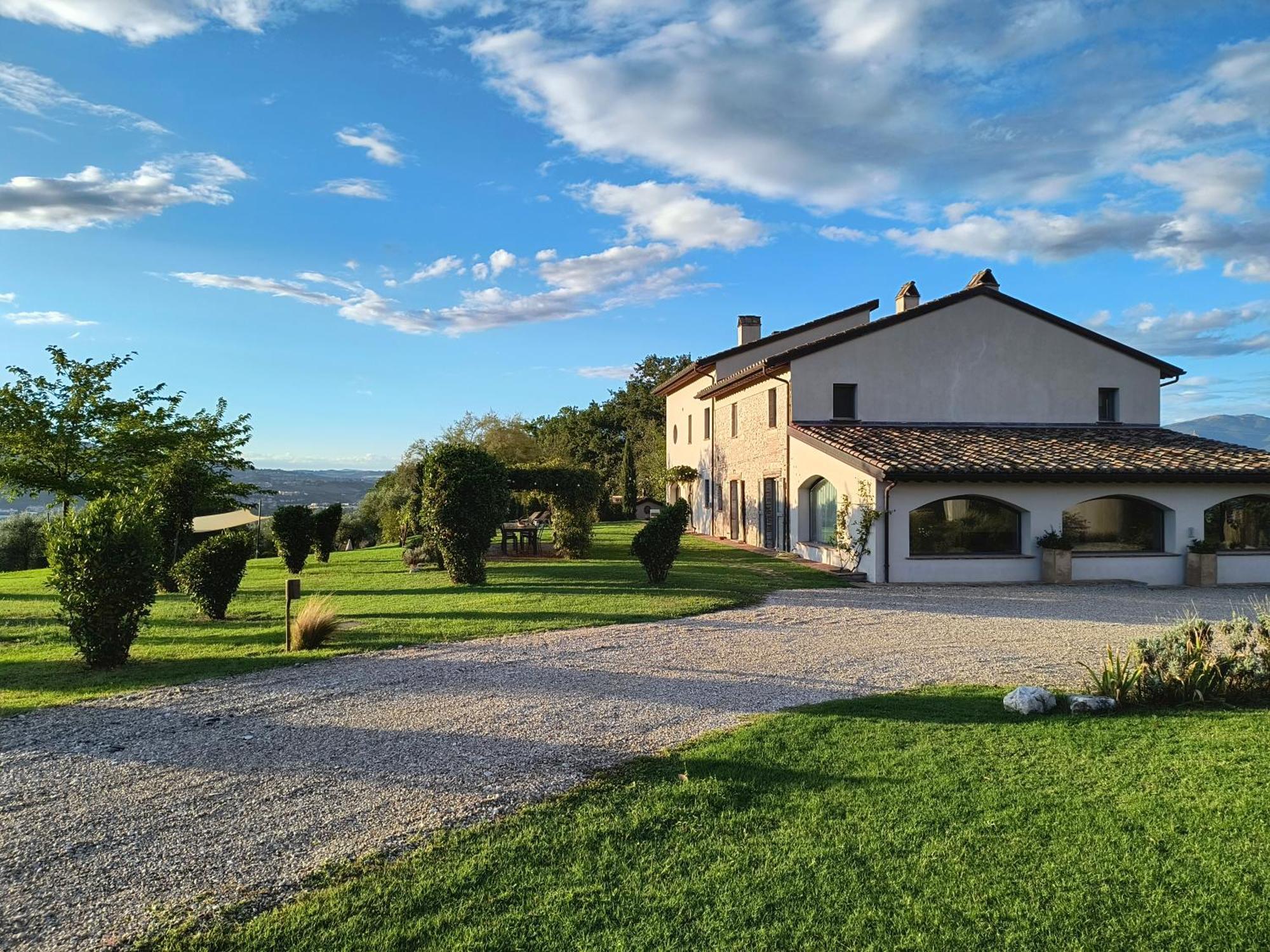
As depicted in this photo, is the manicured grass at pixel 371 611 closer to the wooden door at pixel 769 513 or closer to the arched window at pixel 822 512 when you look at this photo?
the arched window at pixel 822 512

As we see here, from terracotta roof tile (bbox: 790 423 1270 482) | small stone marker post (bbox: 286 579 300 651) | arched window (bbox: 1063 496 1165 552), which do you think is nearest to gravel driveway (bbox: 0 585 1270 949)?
small stone marker post (bbox: 286 579 300 651)

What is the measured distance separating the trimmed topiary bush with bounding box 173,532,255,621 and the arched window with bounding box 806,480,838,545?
1345 centimetres

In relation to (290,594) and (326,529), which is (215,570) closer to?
(290,594)

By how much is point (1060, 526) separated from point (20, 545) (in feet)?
141

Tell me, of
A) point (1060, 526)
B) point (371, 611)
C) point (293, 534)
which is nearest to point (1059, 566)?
point (1060, 526)

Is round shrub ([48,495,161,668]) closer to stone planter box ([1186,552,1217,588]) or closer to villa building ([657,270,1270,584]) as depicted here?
villa building ([657,270,1270,584])

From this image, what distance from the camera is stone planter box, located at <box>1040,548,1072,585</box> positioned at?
1800cm

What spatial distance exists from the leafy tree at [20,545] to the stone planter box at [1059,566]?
135 ft

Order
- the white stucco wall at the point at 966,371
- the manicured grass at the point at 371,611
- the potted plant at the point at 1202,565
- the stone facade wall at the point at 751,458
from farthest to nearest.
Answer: the stone facade wall at the point at 751,458 < the white stucco wall at the point at 966,371 < the potted plant at the point at 1202,565 < the manicured grass at the point at 371,611

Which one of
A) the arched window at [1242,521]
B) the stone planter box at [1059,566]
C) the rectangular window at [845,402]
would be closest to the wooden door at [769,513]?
the rectangular window at [845,402]

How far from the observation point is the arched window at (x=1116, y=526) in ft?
61.7

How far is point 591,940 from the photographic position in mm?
3709

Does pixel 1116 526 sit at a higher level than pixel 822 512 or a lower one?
lower

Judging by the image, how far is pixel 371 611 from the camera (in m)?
13.9
